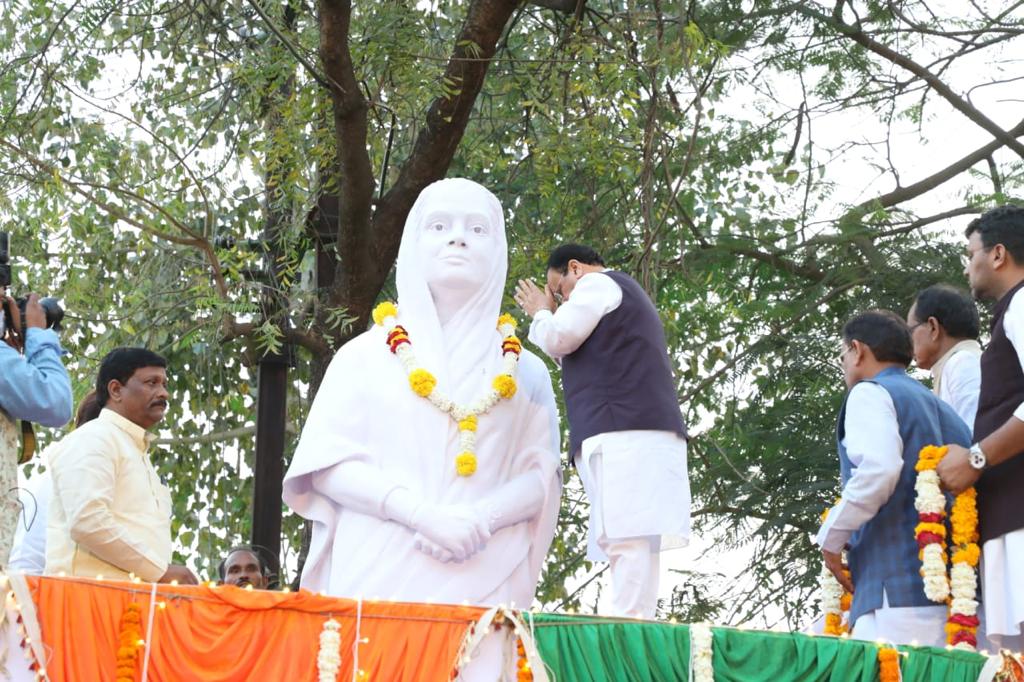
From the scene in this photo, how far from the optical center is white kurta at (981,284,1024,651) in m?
5.10

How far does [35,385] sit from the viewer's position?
517 centimetres

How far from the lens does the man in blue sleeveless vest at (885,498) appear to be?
551 cm

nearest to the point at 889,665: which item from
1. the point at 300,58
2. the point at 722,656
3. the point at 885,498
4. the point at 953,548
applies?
the point at 722,656

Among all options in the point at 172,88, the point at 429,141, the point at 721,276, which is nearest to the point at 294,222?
the point at 429,141

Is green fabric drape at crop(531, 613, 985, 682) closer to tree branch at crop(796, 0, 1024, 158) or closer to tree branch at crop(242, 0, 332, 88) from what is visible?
tree branch at crop(242, 0, 332, 88)

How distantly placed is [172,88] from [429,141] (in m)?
2.34

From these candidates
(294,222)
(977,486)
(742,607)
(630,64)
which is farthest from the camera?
(742,607)

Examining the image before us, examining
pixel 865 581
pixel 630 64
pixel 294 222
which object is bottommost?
pixel 865 581

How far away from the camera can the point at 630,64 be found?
8.80m

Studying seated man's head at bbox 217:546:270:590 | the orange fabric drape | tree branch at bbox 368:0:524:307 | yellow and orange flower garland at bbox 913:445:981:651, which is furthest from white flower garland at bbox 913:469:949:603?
tree branch at bbox 368:0:524:307

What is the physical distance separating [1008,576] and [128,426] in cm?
322

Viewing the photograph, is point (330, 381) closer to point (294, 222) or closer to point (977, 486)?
point (977, 486)

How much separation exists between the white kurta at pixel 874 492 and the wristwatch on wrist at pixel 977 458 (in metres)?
0.34

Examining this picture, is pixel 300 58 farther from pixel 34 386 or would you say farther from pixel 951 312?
pixel 951 312
